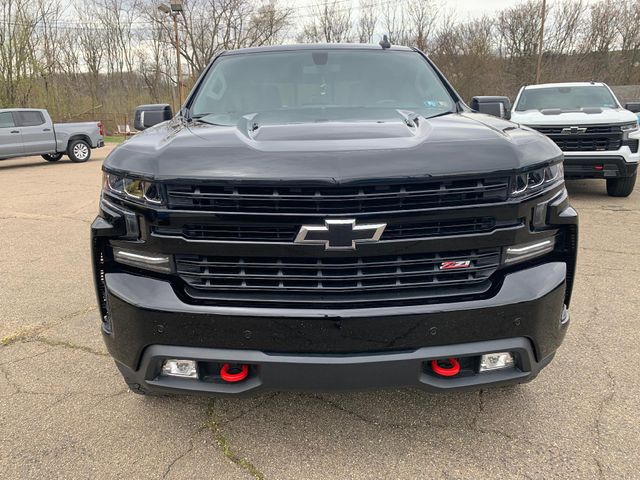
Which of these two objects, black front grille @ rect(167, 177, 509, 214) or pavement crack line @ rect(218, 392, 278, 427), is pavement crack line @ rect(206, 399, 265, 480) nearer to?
pavement crack line @ rect(218, 392, 278, 427)

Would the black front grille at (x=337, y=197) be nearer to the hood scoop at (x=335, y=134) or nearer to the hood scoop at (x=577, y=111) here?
the hood scoop at (x=335, y=134)

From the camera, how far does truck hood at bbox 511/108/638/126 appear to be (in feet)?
24.4

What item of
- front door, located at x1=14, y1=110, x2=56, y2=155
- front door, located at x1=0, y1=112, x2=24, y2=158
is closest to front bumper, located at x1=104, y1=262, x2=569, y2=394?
front door, located at x1=0, y1=112, x2=24, y2=158

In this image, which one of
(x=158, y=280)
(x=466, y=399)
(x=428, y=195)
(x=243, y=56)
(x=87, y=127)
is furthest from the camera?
(x=87, y=127)

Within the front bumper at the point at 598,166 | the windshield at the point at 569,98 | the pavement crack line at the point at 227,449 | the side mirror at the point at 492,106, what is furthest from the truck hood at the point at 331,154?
the windshield at the point at 569,98

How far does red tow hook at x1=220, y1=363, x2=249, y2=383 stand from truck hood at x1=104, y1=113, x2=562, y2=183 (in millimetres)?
763

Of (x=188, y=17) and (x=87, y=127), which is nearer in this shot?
(x=87, y=127)

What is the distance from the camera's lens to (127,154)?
2092 millimetres

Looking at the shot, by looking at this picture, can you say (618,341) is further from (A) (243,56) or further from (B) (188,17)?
(B) (188,17)

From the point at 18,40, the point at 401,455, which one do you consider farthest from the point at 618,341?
the point at 18,40

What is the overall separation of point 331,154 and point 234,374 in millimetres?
966

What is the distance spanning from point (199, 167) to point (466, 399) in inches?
72.1

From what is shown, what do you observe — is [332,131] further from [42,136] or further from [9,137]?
[42,136]

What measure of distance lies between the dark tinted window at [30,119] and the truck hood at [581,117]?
47.0ft
